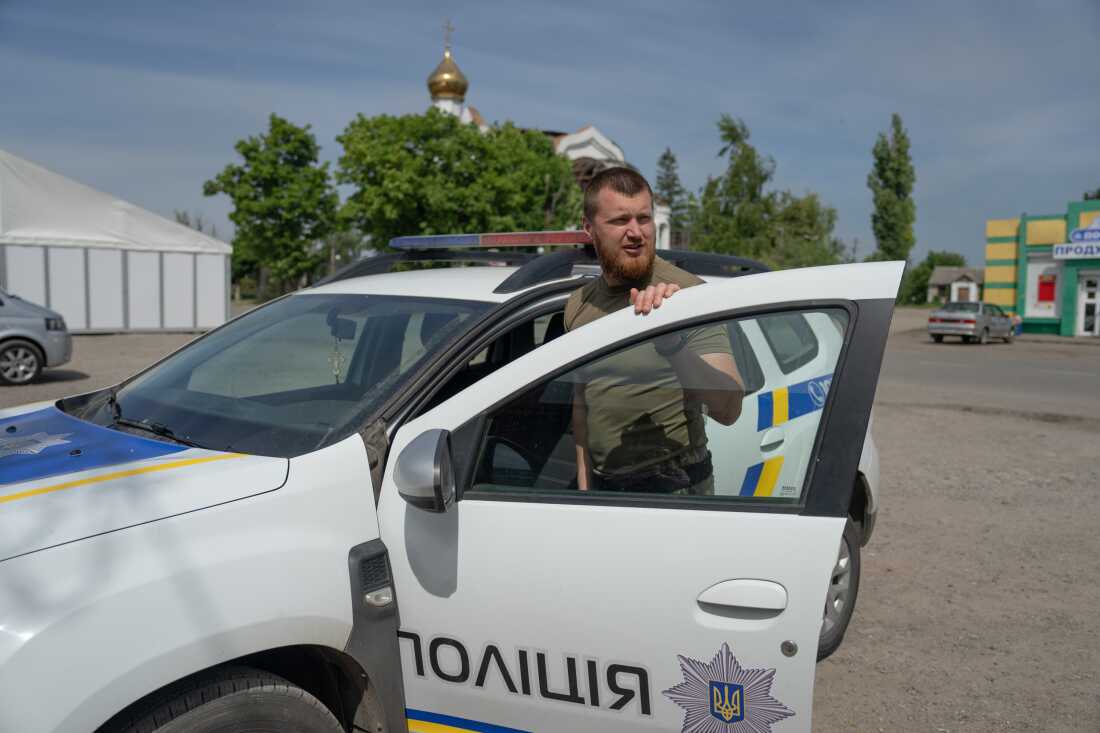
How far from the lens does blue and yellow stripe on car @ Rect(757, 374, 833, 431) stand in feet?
6.65

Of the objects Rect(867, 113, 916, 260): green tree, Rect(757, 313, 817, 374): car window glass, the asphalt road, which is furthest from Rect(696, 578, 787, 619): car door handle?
Rect(867, 113, 916, 260): green tree

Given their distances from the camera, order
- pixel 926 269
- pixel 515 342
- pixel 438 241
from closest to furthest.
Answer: pixel 515 342 < pixel 438 241 < pixel 926 269

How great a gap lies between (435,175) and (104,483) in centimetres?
3466

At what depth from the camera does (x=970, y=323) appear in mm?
29828

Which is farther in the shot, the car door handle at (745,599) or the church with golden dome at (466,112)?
the church with golden dome at (466,112)

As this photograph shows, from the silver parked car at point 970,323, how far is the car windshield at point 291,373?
30677mm

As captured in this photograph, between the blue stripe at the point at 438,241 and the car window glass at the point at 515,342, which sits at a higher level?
the blue stripe at the point at 438,241

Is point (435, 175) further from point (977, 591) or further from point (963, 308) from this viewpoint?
point (977, 591)

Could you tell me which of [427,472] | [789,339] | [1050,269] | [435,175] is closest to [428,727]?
[427,472]

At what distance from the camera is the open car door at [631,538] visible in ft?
6.23

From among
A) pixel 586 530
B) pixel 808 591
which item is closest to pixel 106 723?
pixel 586 530

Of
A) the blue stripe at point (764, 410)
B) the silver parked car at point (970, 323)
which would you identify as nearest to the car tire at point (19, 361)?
the blue stripe at point (764, 410)

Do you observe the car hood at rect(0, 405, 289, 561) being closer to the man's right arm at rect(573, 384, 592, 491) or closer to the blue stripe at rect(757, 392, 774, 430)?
the man's right arm at rect(573, 384, 592, 491)

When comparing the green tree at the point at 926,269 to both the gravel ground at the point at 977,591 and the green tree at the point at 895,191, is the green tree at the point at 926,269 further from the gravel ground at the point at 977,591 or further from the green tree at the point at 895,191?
the gravel ground at the point at 977,591
